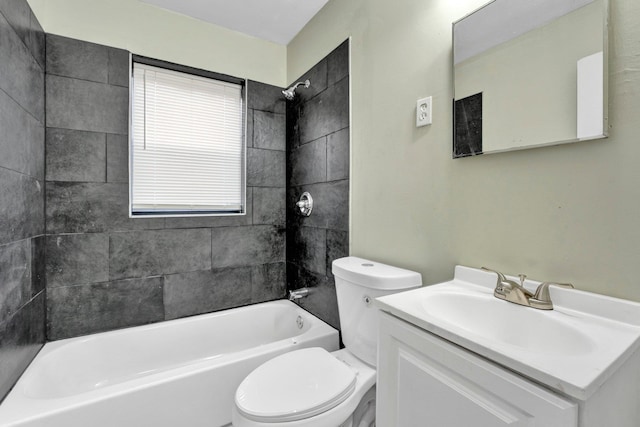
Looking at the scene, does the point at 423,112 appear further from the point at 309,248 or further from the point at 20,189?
the point at 20,189

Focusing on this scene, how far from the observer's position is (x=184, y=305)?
2129mm

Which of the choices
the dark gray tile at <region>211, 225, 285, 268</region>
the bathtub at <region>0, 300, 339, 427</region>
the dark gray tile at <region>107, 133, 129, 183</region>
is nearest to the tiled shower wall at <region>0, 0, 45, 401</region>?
the bathtub at <region>0, 300, 339, 427</region>

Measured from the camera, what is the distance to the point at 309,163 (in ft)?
7.18

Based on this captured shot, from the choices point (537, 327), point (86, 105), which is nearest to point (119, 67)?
point (86, 105)

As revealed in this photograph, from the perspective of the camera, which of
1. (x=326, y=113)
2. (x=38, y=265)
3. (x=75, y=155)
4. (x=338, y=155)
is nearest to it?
(x=38, y=265)

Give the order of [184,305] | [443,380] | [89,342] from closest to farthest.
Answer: [443,380], [89,342], [184,305]

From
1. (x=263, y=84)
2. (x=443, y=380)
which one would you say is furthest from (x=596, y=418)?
(x=263, y=84)

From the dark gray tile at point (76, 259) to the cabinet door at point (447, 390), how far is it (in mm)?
1822

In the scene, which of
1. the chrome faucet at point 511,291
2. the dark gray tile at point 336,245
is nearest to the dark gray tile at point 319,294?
Answer: the dark gray tile at point 336,245

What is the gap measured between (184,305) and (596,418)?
7.12 feet

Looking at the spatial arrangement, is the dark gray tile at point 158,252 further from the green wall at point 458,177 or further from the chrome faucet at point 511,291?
the chrome faucet at point 511,291

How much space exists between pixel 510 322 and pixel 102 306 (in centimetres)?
219

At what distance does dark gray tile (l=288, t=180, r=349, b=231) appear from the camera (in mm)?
1847

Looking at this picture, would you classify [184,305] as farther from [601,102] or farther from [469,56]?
[601,102]
